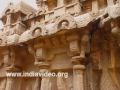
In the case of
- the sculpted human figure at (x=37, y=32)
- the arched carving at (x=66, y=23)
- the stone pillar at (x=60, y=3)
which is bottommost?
the sculpted human figure at (x=37, y=32)

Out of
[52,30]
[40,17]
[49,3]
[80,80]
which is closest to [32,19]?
[40,17]

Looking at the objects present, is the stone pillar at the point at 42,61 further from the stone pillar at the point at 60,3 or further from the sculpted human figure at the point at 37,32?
the stone pillar at the point at 60,3

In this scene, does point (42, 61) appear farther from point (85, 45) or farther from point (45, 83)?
point (85, 45)

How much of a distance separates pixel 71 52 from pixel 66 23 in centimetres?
56

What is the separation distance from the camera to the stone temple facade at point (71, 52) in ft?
13.2

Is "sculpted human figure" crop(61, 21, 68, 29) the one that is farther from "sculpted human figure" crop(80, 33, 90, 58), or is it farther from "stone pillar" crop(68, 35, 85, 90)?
"sculpted human figure" crop(80, 33, 90, 58)

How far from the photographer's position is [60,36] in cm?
437

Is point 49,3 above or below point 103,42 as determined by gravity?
above

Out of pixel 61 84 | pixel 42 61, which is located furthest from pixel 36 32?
pixel 61 84

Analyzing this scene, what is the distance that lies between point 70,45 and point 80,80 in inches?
27.1

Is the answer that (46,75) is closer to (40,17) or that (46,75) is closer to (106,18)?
(106,18)

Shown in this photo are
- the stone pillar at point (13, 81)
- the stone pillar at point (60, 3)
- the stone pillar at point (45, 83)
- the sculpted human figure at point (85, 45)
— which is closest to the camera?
the sculpted human figure at point (85, 45)

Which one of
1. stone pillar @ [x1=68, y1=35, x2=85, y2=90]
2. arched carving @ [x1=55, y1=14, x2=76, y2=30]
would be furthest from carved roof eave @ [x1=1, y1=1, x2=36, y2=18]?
stone pillar @ [x1=68, y1=35, x2=85, y2=90]

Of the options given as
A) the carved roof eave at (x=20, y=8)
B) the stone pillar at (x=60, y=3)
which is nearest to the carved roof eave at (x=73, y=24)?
the carved roof eave at (x=20, y=8)
